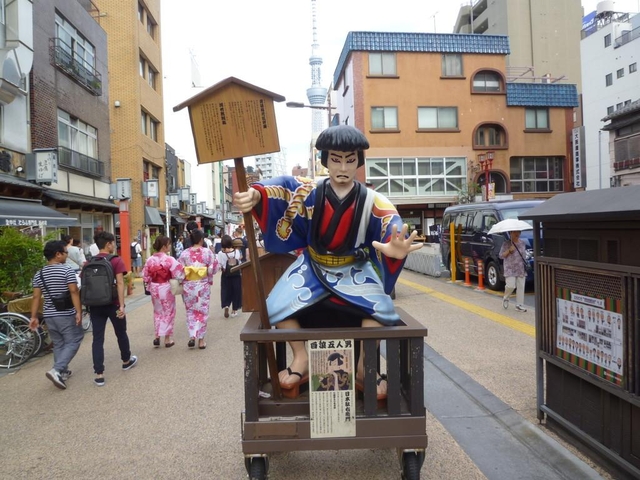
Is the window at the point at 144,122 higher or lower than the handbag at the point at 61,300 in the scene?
higher

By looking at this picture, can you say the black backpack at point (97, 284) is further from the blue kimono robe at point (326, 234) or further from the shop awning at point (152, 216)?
the shop awning at point (152, 216)

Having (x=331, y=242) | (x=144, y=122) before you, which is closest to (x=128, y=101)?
(x=144, y=122)

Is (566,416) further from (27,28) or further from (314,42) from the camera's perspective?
(314,42)

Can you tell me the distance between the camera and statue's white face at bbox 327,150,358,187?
118 inches

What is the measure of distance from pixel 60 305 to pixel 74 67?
43.6 ft

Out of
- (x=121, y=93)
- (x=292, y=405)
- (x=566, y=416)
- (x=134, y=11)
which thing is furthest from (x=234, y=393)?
(x=134, y=11)

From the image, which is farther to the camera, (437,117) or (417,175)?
(437,117)

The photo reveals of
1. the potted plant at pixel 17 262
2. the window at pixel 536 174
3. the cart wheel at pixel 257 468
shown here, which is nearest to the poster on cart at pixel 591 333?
the cart wheel at pixel 257 468

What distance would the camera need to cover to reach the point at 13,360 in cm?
590

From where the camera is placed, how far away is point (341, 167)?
2.98m

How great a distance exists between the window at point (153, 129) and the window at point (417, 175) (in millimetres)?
11778

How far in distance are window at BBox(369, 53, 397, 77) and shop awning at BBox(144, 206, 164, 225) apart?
14.8 meters

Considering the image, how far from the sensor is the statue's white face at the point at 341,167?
2986mm

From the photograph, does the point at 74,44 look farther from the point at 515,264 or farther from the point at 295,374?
the point at 295,374
